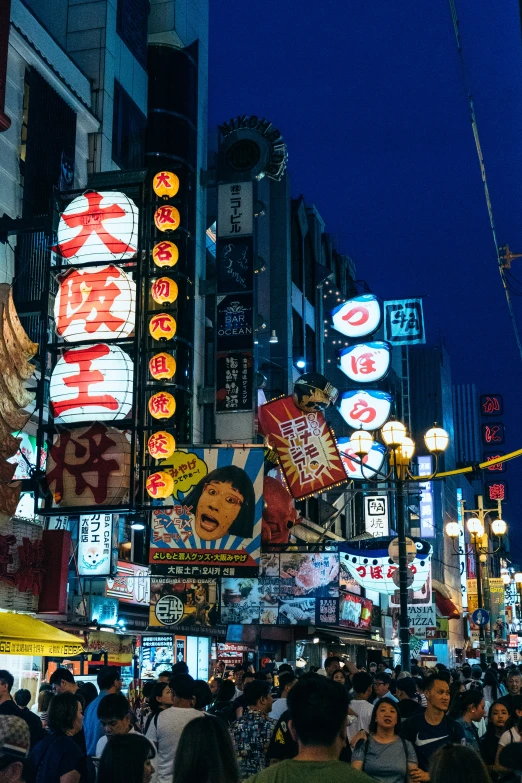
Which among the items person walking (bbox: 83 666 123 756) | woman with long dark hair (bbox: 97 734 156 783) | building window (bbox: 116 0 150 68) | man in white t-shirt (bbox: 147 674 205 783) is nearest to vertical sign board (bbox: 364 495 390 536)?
building window (bbox: 116 0 150 68)

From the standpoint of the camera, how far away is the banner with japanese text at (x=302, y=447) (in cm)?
2530

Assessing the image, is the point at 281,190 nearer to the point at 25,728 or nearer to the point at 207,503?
the point at 207,503

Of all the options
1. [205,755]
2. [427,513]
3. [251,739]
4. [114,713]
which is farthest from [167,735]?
[427,513]

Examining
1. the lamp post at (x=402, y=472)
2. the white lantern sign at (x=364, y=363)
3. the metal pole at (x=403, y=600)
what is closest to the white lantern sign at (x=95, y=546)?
the lamp post at (x=402, y=472)

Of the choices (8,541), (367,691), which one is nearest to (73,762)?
(367,691)

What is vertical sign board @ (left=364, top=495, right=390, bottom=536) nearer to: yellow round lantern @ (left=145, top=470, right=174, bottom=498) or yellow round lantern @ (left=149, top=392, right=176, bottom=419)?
yellow round lantern @ (left=145, top=470, right=174, bottom=498)

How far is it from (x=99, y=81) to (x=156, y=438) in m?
13.4

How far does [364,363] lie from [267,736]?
27107mm

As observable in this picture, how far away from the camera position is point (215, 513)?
23375 millimetres

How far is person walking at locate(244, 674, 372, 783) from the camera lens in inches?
161

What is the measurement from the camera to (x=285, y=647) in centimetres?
Answer: 3903

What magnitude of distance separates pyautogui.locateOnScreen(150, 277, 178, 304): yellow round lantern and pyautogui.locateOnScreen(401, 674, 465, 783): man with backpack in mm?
13223

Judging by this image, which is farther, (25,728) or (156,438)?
(156,438)

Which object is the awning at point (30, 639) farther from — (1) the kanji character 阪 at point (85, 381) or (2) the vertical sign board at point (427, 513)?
(2) the vertical sign board at point (427, 513)
